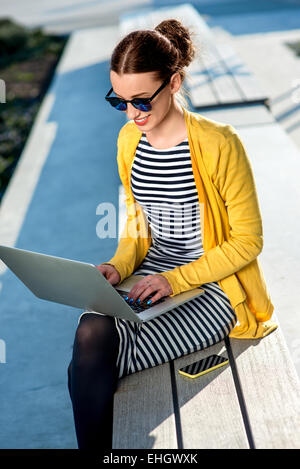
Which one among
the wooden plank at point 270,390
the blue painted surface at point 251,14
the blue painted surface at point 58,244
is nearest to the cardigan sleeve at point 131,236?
the wooden plank at point 270,390

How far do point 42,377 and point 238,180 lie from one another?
63.9 inches

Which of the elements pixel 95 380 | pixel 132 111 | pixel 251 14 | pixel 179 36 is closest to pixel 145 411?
pixel 95 380

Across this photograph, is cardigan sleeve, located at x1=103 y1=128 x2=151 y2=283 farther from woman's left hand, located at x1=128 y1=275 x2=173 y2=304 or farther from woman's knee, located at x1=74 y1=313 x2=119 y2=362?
woman's knee, located at x1=74 y1=313 x2=119 y2=362

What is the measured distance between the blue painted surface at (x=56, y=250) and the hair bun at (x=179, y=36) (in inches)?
66.0

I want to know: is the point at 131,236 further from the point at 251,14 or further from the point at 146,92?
the point at 251,14

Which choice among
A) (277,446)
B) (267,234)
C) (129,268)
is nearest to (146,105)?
(129,268)

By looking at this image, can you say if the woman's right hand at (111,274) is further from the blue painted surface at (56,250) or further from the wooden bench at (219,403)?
the blue painted surface at (56,250)

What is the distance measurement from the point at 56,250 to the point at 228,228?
2.32 meters

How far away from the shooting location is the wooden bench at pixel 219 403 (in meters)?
1.69

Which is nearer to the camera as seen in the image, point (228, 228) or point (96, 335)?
point (96, 335)

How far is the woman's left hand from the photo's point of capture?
205 cm

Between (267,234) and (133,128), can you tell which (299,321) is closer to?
(267,234)

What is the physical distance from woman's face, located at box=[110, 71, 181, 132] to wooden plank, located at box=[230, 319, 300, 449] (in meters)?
0.85

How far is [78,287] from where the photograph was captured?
6.30 feet
